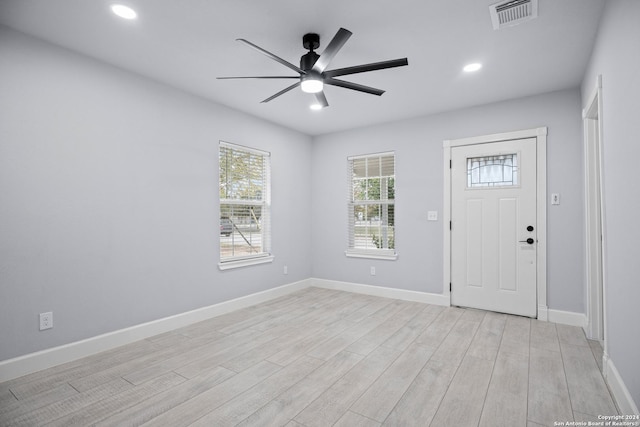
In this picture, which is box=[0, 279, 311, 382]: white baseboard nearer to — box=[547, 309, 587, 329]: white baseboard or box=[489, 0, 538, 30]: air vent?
box=[547, 309, 587, 329]: white baseboard

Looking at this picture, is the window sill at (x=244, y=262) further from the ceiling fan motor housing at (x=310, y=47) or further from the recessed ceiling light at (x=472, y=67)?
the recessed ceiling light at (x=472, y=67)

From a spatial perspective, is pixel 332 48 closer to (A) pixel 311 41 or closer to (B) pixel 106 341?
(A) pixel 311 41

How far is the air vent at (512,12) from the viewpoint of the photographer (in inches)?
83.5

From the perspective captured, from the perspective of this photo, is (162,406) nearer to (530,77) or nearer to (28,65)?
(28,65)

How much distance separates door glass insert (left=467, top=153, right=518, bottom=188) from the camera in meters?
3.91

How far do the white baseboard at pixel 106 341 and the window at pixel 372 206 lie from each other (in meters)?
1.89

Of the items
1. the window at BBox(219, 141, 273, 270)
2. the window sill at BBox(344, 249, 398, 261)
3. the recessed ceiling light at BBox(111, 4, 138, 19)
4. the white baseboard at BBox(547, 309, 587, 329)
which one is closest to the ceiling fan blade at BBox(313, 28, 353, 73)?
the recessed ceiling light at BBox(111, 4, 138, 19)

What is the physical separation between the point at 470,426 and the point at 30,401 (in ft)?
9.09

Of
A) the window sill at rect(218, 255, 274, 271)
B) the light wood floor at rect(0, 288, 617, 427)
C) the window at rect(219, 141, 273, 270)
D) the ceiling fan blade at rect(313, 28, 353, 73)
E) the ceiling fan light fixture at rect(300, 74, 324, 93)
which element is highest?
the ceiling fan blade at rect(313, 28, 353, 73)

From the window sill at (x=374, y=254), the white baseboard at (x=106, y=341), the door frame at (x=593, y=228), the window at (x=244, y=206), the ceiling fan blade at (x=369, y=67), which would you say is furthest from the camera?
the window sill at (x=374, y=254)

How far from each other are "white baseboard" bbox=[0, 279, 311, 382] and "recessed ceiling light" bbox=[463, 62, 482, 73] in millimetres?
3669

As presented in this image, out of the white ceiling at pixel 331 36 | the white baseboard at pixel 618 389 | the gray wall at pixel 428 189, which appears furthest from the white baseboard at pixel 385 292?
the white ceiling at pixel 331 36

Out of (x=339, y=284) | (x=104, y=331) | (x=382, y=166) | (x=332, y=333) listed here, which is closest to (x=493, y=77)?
(x=382, y=166)

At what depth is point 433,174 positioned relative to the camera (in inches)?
174
